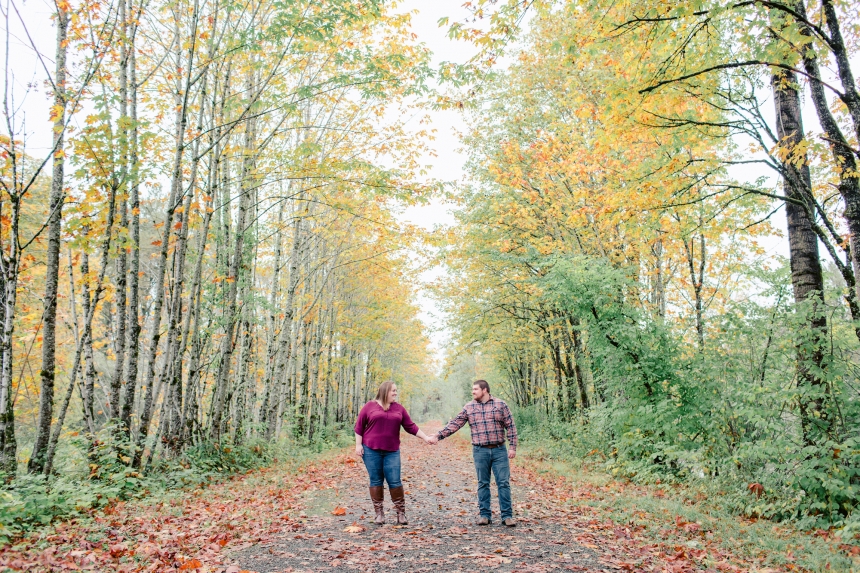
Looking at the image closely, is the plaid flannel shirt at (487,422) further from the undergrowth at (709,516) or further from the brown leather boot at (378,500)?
the undergrowth at (709,516)

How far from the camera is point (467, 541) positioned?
558cm

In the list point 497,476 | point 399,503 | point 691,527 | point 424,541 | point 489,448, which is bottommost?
point 691,527

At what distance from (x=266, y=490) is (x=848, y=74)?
33.5 ft

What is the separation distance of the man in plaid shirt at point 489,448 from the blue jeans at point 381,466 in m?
0.79

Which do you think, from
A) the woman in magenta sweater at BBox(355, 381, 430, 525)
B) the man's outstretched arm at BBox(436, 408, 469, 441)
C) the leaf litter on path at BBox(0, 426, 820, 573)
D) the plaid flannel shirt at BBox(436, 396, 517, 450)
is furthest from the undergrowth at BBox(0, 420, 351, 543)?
the plaid flannel shirt at BBox(436, 396, 517, 450)

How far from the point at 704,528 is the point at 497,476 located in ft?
8.69

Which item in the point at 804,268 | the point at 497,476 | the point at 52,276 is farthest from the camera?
the point at 804,268

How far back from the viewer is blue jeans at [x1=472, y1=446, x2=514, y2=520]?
6.35m

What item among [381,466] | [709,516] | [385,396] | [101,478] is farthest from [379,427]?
[101,478]

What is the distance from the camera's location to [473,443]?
657cm

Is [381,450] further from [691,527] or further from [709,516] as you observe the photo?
[709,516]

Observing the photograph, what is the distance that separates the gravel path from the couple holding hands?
0.30 metres

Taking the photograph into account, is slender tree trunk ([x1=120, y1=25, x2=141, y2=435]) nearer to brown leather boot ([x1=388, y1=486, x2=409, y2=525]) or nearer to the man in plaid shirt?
brown leather boot ([x1=388, y1=486, x2=409, y2=525])

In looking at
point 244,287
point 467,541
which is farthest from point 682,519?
point 244,287
